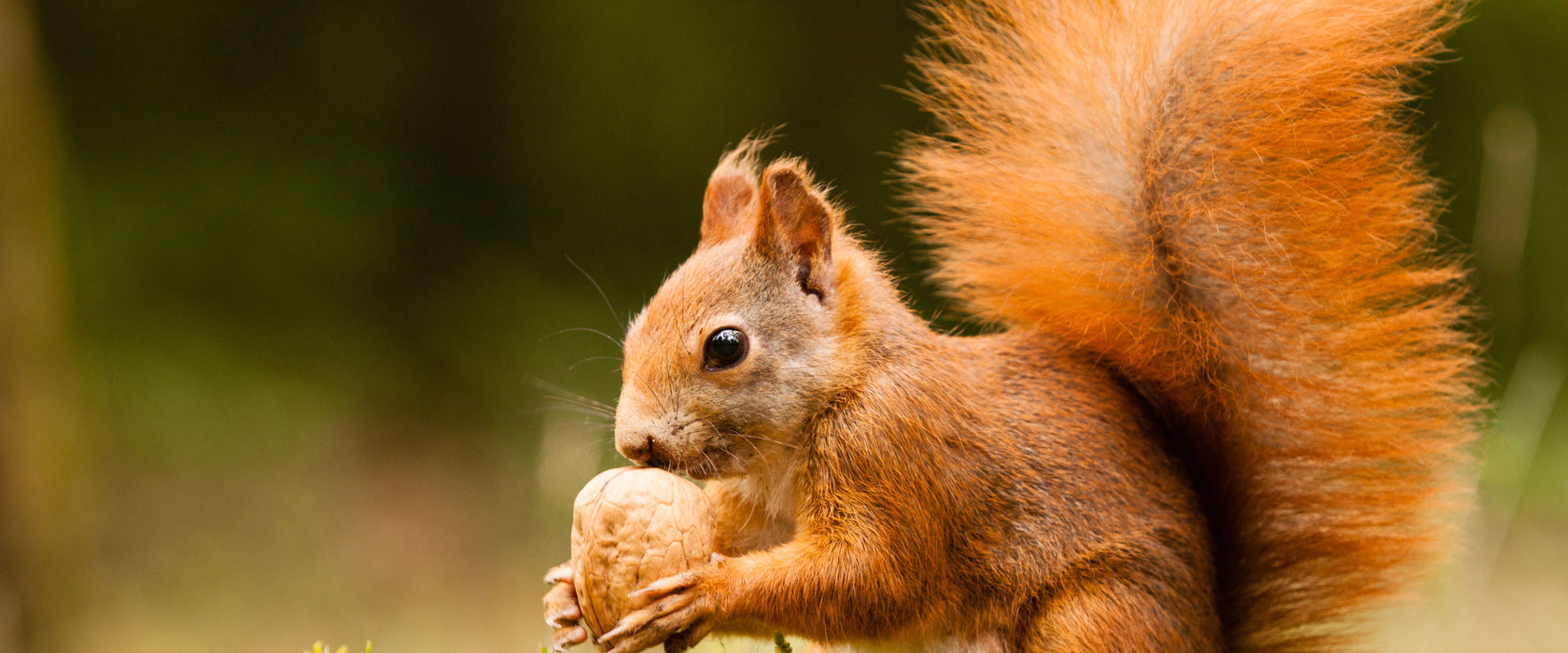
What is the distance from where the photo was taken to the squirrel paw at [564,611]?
1.11 m

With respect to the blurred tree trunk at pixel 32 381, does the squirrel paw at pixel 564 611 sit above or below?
below

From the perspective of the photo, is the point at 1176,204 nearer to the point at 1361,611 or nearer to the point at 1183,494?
the point at 1183,494

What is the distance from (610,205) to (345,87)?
67cm

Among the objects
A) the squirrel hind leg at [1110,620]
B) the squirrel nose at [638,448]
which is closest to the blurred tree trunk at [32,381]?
the squirrel nose at [638,448]

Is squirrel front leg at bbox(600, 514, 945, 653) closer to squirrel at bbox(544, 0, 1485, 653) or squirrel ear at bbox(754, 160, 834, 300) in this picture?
squirrel at bbox(544, 0, 1485, 653)

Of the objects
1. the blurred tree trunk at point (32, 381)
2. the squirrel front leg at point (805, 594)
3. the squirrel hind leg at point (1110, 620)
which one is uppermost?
the blurred tree trunk at point (32, 381)

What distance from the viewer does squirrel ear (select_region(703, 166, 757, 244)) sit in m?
1.28

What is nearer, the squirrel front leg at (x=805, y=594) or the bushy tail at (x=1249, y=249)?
the squirrel front leg at (x=805, y=594)

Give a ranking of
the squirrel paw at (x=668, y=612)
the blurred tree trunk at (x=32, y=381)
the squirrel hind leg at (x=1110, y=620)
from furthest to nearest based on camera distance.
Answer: the blurred tree trunk at (x=32, y=381) → the squirrel hind leg at (x=1110, y=620) → the squirrel paw at (x=668, y=612)

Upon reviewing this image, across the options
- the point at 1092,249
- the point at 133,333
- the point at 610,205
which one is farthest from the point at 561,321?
the point at 1092,249

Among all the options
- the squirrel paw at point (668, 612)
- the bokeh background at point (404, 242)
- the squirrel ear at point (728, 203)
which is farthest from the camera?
the bokeh background at point (404, 242)

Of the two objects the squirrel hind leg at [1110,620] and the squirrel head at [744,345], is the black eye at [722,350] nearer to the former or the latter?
the squirrel head at [744,345]

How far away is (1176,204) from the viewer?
47.5 inches

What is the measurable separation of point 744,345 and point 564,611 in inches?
12.2
